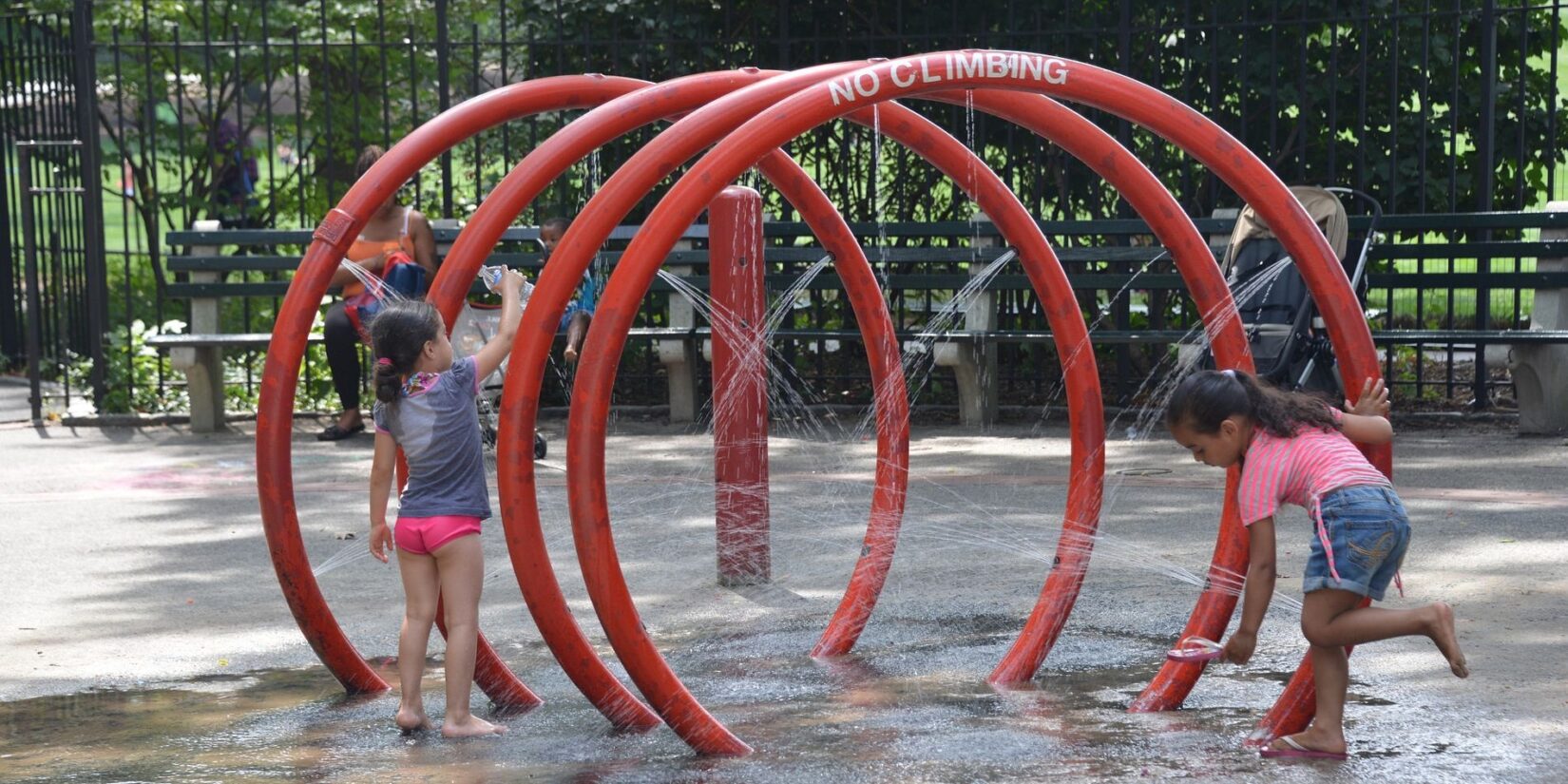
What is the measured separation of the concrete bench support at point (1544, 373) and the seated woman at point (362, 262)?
583 centimetres

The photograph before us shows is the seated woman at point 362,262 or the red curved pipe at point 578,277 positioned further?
the seated woman at point 362,262

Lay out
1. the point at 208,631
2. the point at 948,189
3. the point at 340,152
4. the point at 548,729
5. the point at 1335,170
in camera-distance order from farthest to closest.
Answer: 1. the point at 340,152
2. the point at 948,189
3. the point at 1335,170
4. the point at 208,631
5. the point at 548,729

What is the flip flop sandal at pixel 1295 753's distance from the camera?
14.0 feet

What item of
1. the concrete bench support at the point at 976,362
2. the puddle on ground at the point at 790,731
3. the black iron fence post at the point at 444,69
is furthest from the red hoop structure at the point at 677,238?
the black iron fence post at the point at 444,69

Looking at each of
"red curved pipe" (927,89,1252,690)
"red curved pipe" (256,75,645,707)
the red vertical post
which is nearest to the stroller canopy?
the red vertical post

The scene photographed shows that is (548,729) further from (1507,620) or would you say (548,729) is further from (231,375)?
(231,375)

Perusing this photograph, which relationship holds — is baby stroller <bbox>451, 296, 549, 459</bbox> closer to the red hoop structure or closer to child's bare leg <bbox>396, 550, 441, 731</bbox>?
the red hoop structure

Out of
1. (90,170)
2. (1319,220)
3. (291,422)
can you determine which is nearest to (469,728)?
(291,422)

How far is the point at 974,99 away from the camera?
5227mm

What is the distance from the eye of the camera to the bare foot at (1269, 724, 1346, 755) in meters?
4.27

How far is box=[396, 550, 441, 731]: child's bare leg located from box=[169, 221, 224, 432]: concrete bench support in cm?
634

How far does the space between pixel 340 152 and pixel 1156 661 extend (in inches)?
465

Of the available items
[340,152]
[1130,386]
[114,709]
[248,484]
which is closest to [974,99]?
[114,709]

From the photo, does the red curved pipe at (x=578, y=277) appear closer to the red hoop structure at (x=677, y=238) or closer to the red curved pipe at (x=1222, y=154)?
the red hoop structure at (x=677, y=238)
